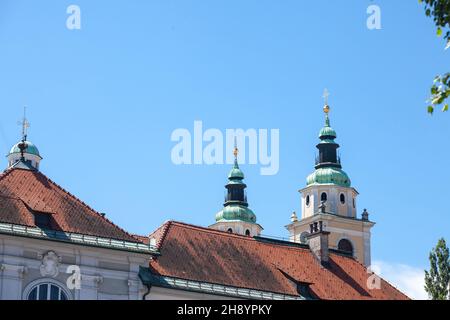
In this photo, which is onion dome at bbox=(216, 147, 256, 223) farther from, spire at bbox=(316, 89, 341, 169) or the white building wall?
the white building wall

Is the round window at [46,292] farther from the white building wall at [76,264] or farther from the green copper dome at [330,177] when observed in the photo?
the green copper dome at [330,177]

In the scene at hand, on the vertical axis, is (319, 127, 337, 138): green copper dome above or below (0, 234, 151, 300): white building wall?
above

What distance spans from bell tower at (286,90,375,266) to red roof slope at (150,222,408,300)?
3528 centimetres

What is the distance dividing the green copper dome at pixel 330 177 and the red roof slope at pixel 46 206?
50752mm

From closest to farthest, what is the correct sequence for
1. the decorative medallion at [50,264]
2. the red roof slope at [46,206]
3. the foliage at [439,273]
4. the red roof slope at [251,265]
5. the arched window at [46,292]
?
the arched window at [46,292] < the decorative medallion at [50,264] < the red roof slope at [46,206] < the red roof slope at [251,265] < the foliage at [439,273]

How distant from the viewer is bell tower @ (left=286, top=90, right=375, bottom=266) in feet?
307

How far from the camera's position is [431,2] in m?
18.7

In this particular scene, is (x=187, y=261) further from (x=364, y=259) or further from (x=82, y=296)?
(x=364, y=259)

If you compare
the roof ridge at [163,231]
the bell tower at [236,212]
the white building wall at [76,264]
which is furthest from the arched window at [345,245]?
the white building wall at [76,264]

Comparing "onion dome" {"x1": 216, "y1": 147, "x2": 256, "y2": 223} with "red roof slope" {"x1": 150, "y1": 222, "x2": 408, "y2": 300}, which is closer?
"red roof slope" {"x1": 150, "y1": 222, "x2": 408, "y2": 300}

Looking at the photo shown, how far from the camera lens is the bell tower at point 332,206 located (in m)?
93.6

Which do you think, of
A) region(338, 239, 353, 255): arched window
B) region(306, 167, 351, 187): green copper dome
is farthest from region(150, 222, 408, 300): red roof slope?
region(306, 167, 351, 187): green copper dome
